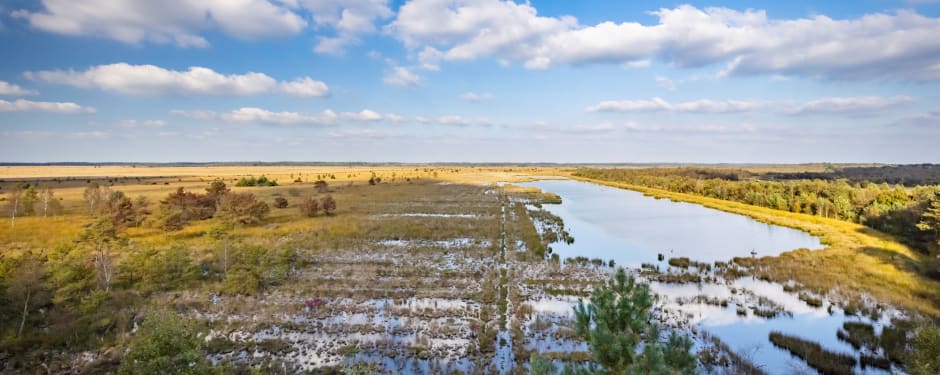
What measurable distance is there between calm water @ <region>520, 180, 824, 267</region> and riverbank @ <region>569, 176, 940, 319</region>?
2.14 metres

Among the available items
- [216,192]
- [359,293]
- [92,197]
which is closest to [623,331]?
[359,293]

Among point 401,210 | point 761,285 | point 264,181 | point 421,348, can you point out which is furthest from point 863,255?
point 264,181

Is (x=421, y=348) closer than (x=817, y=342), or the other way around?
(x=421, y=348)

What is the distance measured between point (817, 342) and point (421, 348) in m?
12.6

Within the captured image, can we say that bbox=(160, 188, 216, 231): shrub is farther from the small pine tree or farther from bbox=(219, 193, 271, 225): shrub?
the small pine tree

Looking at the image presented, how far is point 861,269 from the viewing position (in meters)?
22.8

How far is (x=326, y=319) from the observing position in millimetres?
14727

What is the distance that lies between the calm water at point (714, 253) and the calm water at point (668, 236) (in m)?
0.06

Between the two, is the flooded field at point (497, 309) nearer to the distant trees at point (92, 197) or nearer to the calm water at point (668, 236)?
the calm water at point (668, 236)

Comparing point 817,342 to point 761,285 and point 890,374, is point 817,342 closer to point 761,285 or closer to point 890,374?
point 890,374

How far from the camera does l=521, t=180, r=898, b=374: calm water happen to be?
1406 centimetres

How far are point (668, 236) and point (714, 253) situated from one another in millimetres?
6433

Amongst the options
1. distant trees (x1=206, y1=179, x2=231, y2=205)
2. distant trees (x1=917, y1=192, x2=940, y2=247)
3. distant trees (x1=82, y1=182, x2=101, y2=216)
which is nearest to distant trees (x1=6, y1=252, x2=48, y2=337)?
distant trees (x1=206, y1=179, x2=231, y2=205)

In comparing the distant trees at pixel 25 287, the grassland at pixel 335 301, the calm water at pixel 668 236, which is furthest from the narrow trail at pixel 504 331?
the distant trees at pixel 25 287
